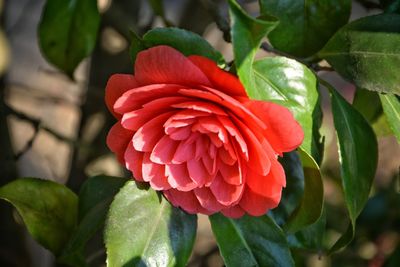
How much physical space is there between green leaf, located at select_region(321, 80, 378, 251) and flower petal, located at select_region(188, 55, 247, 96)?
186mm

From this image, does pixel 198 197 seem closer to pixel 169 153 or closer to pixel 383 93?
pixel 169 153

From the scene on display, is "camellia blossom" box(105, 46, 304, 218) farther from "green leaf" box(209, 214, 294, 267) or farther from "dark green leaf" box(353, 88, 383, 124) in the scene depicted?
"dark green leaf" box(353, 88, 383, 124)

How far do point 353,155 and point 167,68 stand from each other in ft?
0.92

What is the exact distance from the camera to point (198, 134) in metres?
0.79

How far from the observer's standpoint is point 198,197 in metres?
0.80

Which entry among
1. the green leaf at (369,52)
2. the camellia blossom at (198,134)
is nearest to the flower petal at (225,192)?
the camellia blossom at (198,134)

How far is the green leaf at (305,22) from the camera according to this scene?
874 millimetres

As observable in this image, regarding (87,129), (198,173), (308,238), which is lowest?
(87,129)

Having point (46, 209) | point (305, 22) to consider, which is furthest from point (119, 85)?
point (46, 209)

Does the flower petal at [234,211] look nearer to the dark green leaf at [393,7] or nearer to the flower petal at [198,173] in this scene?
the flower petal at [198,173]

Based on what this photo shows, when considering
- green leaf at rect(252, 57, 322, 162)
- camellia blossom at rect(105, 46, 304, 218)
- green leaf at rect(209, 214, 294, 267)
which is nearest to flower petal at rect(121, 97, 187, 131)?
camellia blossom at rect(105, 46, 304, 218)

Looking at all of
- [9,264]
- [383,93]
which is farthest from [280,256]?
Result: [9,264]

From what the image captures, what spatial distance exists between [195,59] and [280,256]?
31cm

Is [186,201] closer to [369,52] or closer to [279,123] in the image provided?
[279,123]
